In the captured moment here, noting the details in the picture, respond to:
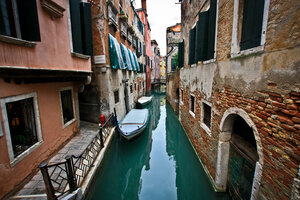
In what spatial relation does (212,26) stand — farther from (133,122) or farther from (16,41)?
(133,122)

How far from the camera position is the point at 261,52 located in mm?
2031

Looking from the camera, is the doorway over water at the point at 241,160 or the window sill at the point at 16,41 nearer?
the window sill at the point at 16,41

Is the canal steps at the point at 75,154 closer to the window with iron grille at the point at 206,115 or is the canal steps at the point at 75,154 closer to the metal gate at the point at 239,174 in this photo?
the metal gate at the point at 239,174

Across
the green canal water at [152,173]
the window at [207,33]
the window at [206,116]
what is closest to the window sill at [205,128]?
the window at [206,116]

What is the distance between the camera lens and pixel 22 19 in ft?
9.24

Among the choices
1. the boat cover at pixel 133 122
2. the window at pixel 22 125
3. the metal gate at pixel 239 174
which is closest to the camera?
the metal gate at pixel 239 174

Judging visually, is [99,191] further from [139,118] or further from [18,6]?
[18,6]

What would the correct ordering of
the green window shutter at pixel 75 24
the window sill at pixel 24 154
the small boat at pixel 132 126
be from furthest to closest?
the small boat at pixel 132 126 → the green window shutter at pixel 75 24 → the window sill at pixel 24 154

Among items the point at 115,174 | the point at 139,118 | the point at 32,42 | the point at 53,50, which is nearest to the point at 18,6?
the point at 32,42

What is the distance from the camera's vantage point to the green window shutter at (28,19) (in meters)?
2.80

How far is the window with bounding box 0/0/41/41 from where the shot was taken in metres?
2.74

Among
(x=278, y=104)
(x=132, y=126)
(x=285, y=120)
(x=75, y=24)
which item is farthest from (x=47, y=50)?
(x=285, y=120)

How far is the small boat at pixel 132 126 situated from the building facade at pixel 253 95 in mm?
3420

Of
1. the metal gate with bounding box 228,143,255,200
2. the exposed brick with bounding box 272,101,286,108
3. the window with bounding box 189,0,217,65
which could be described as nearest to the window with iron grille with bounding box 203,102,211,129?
the metal gate with bounding box 228,143,255,200
